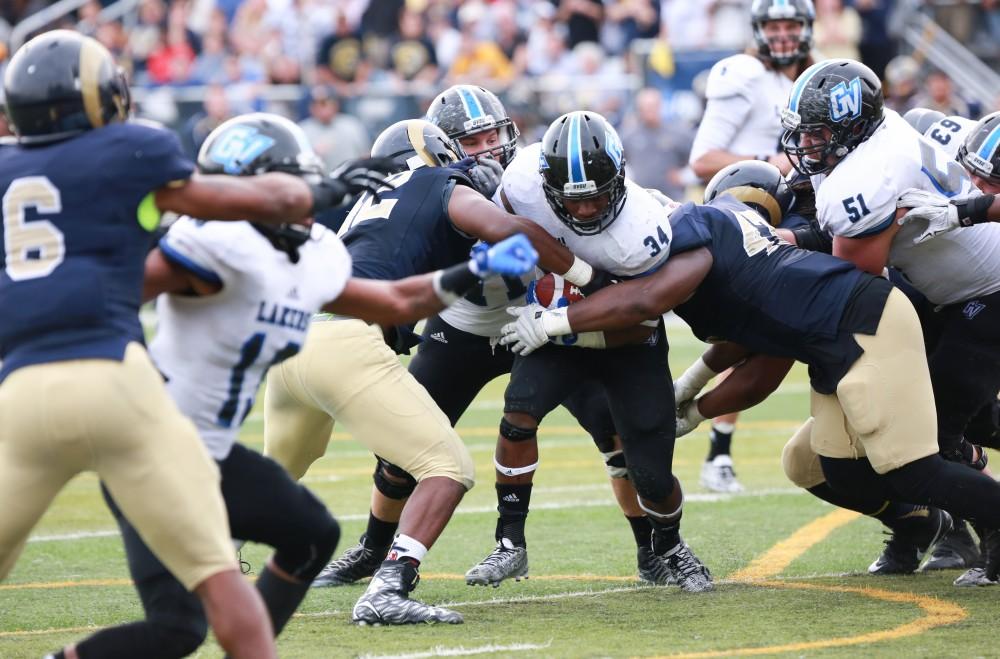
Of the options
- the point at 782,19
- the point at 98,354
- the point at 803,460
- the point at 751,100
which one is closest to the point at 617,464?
the point at 803,460

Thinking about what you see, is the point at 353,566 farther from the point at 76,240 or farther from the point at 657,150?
the point at 657,150

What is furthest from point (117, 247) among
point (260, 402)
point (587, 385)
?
point (260, 402)

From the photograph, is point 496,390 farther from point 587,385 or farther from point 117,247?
point 117,247

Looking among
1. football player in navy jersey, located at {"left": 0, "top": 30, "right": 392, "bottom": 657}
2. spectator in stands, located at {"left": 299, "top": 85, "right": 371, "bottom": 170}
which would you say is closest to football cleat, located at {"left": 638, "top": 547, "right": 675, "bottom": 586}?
football player in navy jersey, located at {"left": 0, "top": 30, "right": 392, "bottom": 657}

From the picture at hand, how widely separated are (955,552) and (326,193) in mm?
3589

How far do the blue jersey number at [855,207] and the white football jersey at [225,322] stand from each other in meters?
2.18

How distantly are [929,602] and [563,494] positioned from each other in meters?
3.26

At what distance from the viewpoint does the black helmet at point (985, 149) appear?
5887 mm

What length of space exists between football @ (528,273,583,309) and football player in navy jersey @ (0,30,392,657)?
2191 millimetres

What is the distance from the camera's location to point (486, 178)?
5.93 meters

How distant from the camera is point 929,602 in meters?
5.48

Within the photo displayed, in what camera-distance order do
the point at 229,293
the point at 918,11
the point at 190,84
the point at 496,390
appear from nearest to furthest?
the point at 229,293 → the point at 496,390 → the point at 918,11 → the point at 190,84

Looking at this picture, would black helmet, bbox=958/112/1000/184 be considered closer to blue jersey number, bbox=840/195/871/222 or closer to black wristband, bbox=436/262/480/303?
blue jersey number, bbox=840/195/871/222

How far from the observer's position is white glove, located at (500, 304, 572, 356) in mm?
5555
